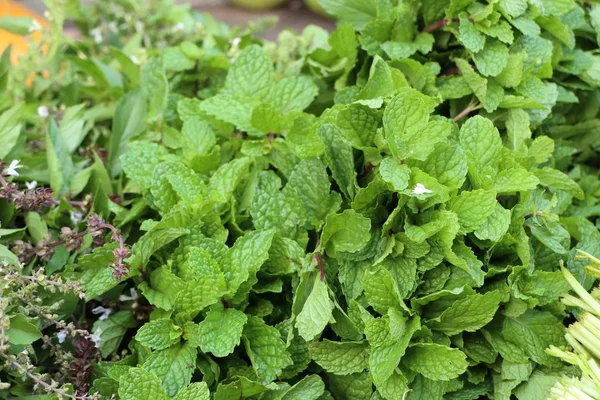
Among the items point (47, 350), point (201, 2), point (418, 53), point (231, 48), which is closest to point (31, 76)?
point (231, 48)

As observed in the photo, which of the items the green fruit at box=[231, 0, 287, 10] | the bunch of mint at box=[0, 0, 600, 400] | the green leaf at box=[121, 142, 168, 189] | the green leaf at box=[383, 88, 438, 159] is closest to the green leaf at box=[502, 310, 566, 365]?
the bunch of mint at box=[0, 0, 600, 400]

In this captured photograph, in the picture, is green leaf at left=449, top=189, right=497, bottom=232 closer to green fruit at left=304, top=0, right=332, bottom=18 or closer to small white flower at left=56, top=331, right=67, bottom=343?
small white flower at left=56, top=331, right=67, bottom=343

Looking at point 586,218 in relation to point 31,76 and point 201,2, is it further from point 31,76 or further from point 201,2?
point 201,2

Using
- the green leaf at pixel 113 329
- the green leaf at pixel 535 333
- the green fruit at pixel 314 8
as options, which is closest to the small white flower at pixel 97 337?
the green leaf at pixel 113 329

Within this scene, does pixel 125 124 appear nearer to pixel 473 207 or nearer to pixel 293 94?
pixel 293 94

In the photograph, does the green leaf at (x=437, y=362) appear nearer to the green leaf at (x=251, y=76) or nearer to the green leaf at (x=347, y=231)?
the green leaf at (x=347, y=231)

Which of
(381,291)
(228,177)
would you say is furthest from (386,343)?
(228,177)
